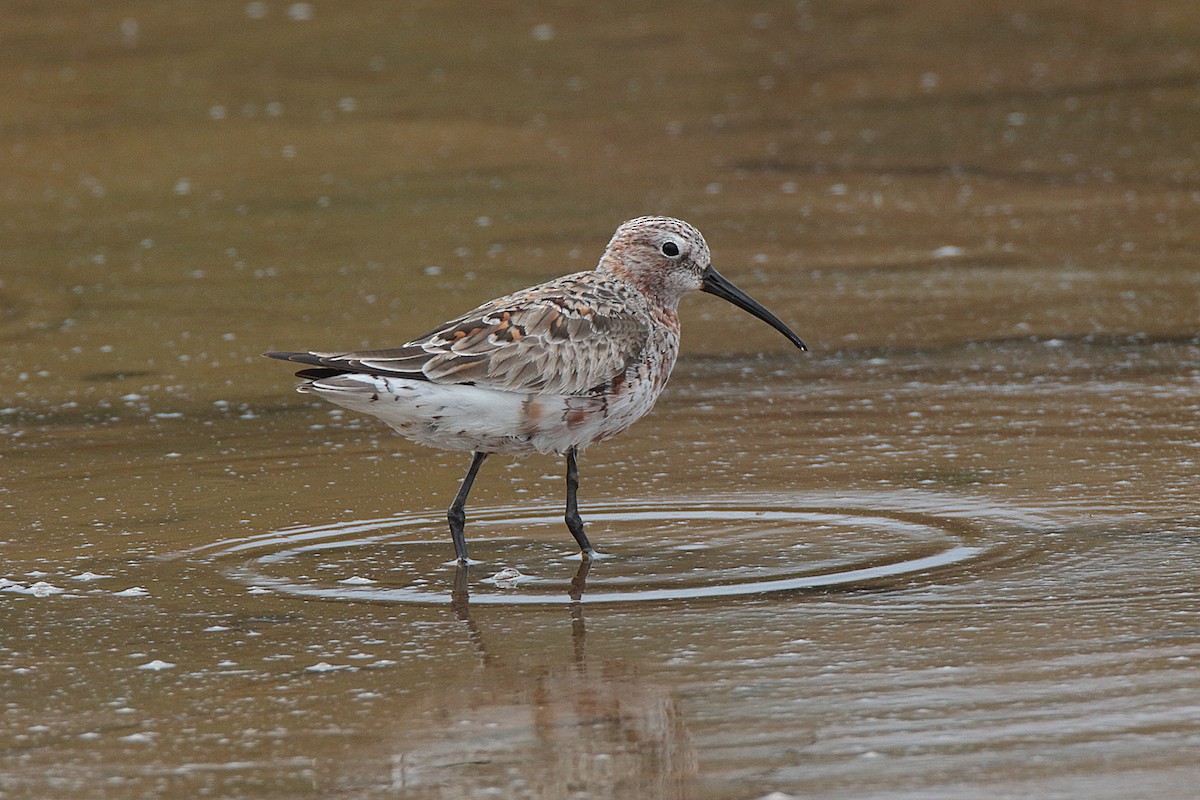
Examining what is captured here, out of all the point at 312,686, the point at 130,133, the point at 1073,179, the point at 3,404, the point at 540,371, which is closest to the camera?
the point at 312,686

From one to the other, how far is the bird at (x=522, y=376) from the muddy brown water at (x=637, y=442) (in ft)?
1.39

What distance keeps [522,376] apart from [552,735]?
1947mm

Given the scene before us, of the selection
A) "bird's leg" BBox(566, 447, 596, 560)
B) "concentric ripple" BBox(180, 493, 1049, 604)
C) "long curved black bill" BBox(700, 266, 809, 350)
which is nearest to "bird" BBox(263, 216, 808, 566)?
"bird's leg" BBox(566, 447, 596, 560)

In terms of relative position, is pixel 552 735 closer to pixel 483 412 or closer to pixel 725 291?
pixel 483 412

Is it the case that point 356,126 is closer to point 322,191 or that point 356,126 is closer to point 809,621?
point 322,191

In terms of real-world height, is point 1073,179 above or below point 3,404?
above

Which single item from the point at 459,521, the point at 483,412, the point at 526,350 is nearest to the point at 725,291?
the point at 526,350

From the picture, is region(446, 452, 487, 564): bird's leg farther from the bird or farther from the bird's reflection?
the bird's reflection

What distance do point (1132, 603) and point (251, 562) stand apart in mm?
2976

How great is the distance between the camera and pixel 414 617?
5.93 m

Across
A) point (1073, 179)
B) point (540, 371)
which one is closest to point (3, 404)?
point (540, 371)

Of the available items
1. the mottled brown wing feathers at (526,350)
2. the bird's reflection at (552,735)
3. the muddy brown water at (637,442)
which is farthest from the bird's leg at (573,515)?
the bird's reflection at (552,735)

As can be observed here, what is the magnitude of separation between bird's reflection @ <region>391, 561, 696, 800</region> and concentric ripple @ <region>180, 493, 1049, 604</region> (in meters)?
0.68

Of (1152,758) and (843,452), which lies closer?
(1152,758)
